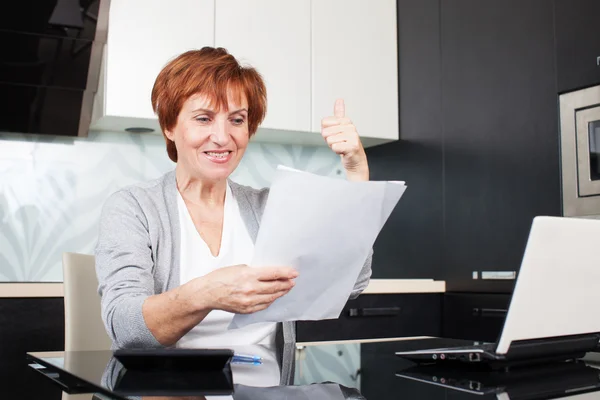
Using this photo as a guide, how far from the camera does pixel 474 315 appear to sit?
2.61 metres

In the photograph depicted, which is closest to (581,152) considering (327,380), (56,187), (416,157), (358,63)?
(416,157)

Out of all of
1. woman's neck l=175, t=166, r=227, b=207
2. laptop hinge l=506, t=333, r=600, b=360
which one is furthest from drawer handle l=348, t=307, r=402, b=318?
laptop hinge l=506, t=333, r=600, b=360

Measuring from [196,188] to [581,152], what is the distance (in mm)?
1332

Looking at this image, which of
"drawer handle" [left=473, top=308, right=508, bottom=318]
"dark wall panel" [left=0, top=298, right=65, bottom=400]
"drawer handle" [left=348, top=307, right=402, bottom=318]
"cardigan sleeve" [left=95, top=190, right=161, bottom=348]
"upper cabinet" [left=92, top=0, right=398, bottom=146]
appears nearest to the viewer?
"cardigan sleeve" [left=95, top=190, right=161, bottom=348]

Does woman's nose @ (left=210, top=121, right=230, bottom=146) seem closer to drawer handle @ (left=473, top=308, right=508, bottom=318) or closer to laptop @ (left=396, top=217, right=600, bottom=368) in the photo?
laptop @ (left=396, top=217, right=600, bottom=368)

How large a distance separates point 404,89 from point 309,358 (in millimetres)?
2194

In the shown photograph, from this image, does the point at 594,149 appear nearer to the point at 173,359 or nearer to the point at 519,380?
the point at 519,380

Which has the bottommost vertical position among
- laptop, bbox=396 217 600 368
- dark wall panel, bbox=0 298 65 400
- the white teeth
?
dark wall panel, bbox=0 298 65 400

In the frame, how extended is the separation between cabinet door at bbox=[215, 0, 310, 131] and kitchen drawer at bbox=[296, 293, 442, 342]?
0.81 metres

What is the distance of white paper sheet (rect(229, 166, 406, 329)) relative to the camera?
3.15 ft

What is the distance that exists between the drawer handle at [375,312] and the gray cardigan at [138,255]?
38.9 inches

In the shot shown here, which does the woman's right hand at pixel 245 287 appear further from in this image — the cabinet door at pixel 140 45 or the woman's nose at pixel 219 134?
the cabinet door at pixel 140 45

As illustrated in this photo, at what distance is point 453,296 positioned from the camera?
2.75 meters

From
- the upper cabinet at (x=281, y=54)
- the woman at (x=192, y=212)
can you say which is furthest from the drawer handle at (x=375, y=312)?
the woman at (x=192, y=212)
